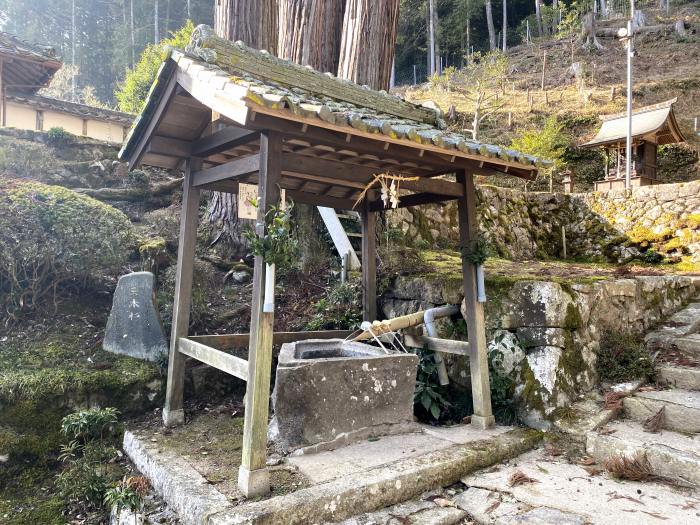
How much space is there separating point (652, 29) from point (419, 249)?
37375 mm

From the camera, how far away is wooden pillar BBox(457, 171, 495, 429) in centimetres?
380

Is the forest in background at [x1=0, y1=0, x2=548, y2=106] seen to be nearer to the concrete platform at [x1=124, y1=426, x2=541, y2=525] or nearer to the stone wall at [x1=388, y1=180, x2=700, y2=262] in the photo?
the stone wall at [x1=388, y1=180, x2=700, y2=262]

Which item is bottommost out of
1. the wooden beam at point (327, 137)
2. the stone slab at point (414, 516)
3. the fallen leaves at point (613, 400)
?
the stone slab at point (414, 516)

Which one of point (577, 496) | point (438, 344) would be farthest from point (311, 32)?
point (577, 496)

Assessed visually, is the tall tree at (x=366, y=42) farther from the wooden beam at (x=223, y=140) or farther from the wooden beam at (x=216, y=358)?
the wooden beam at (x=216, y=358)

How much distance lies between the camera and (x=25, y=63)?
35.3 ft

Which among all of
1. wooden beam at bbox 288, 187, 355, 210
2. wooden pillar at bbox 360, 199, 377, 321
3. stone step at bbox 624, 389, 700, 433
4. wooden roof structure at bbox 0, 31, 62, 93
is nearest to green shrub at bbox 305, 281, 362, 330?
wooden pillar at bbox 360, 199, 377, 321

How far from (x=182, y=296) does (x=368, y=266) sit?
203cm

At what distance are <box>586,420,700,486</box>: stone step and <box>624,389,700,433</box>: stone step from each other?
12 cm

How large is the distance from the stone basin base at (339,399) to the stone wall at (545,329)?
107cm

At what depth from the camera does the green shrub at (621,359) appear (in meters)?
4.30

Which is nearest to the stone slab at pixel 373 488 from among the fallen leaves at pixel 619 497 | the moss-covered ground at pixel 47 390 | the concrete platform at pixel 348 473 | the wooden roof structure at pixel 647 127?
the concrete platform at pixel 348 473

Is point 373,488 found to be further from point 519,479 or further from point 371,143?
point 371,143

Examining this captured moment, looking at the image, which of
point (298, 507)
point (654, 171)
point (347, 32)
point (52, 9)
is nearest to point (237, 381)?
point (298, 507)
